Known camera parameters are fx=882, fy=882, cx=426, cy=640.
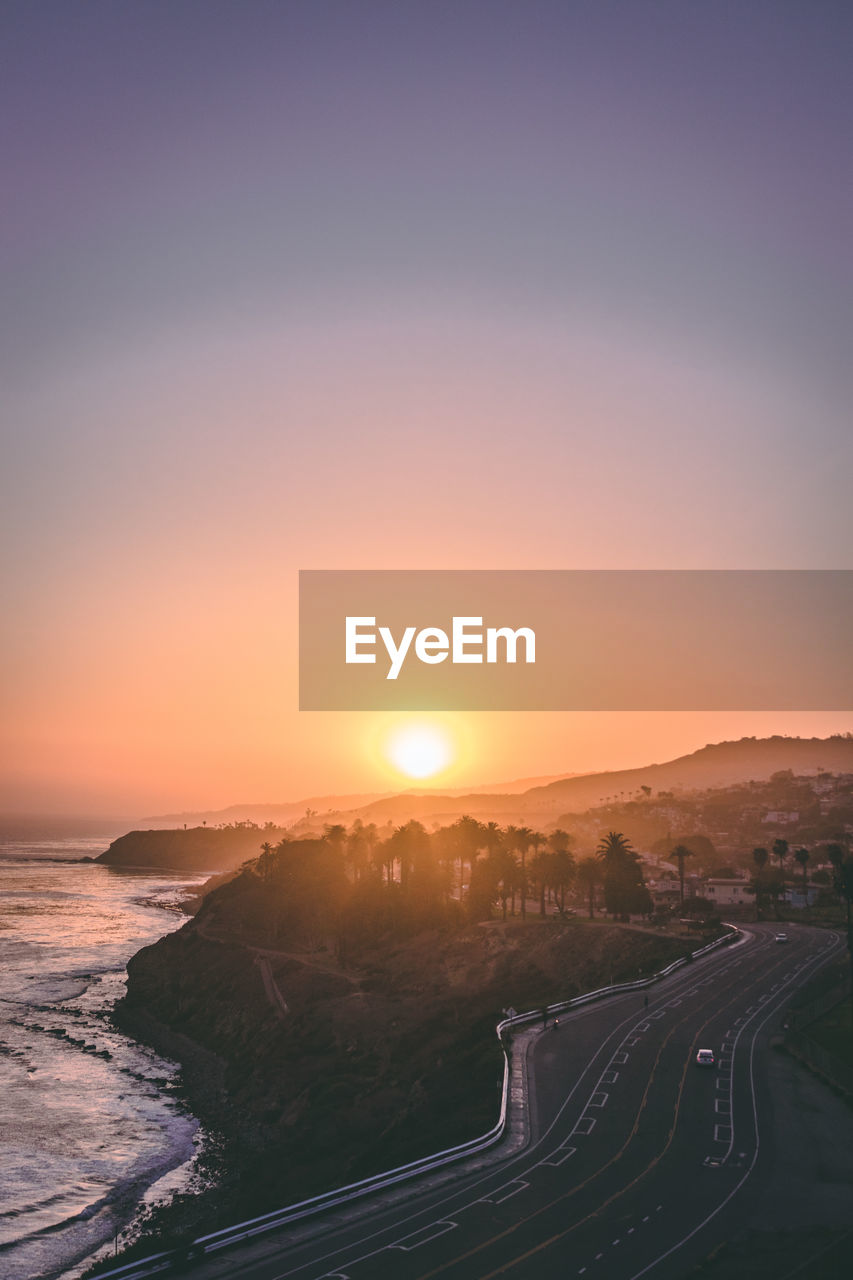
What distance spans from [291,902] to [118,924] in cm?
5641

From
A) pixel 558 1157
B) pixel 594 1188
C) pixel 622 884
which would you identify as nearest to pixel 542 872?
pixel 622 884

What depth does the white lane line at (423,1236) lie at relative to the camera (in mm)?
29469

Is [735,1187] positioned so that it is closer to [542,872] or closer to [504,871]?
[504,871]

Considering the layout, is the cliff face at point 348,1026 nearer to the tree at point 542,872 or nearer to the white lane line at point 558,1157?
the white lane line at point 558,1157

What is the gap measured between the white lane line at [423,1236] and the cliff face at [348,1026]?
38.5 feet

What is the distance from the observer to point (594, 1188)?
34250mm

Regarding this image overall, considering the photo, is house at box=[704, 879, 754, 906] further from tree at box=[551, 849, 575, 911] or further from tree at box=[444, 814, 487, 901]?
tree at box=[444, 814, 487, 901]

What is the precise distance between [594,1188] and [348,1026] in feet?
168

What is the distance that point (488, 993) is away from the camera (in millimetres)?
88625

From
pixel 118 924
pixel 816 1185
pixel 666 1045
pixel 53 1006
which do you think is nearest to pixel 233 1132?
pixel 666 1045

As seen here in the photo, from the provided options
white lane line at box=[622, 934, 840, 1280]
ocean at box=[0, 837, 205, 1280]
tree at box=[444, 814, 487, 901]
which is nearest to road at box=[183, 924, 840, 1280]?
white lane line at box=[622, 934, 840, 1280]

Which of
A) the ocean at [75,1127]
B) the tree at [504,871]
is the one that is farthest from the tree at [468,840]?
the ocean at [75,1127]

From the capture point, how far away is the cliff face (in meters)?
51.4

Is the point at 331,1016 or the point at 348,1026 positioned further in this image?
the point at 331,1016
